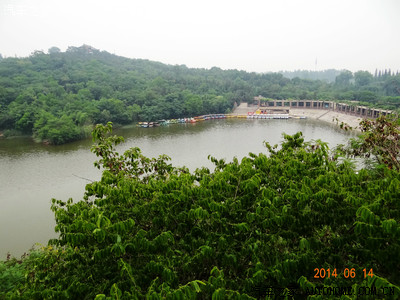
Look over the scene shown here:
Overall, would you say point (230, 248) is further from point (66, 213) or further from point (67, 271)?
point (66, 213)

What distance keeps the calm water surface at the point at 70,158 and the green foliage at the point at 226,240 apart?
4.09 meters

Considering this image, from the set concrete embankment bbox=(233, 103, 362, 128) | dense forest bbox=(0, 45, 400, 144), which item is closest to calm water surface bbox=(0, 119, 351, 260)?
dense forest bbox=(0, 45, 400, 144)

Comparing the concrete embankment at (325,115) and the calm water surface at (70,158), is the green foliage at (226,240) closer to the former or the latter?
the calm water surface at (70,158)

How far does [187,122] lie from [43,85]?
56.8 feet

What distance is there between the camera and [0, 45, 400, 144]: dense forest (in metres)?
22.9

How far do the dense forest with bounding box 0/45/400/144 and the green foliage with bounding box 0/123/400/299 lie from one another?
18648mm

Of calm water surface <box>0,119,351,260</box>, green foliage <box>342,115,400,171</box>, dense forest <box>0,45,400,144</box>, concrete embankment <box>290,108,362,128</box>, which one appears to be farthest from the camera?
concrete embankment <box>290,108,362,128</box>

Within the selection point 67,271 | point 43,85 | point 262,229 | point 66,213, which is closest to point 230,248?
point 262,229

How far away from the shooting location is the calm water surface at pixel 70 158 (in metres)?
8.88

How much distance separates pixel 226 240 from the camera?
110 inches
